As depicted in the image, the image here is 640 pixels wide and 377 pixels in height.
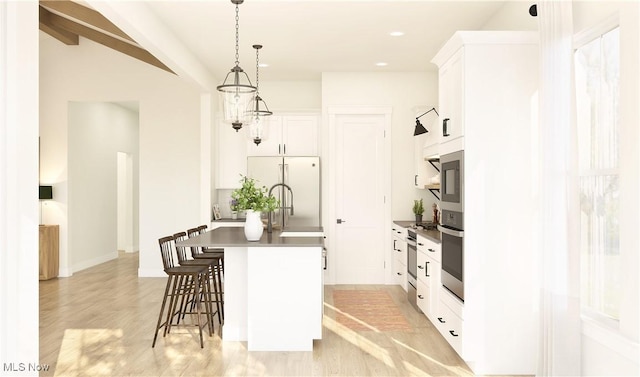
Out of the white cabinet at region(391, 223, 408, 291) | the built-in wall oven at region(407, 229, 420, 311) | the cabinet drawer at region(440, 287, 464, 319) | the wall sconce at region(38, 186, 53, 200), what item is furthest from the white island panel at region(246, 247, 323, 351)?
the wall sconce at region(38, 186, 53, 200)

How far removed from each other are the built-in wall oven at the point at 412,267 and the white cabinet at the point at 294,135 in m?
2.13

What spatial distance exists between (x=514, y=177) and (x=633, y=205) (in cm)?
122

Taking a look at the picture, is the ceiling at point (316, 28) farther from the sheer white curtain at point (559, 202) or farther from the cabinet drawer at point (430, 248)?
the cabinet drawer at point (430, 248)

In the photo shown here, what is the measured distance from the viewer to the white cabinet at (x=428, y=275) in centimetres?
467

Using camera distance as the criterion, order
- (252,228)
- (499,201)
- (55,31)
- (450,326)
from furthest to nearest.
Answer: (55,31)
(252,228)
(450,326)
(499,201)

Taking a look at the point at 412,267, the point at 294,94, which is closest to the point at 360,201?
the point at 412,267

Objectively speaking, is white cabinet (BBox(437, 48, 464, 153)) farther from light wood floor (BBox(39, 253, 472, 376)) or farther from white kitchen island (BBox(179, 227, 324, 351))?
light wood floor (BBox(39, 253, 472, 376))

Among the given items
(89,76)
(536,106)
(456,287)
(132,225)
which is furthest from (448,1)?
(132,225)

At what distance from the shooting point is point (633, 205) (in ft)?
8.43

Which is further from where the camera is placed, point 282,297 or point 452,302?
point 282,297

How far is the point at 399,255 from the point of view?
6.83 metres

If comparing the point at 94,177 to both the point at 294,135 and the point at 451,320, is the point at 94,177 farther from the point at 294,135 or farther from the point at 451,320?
the point at 451,320

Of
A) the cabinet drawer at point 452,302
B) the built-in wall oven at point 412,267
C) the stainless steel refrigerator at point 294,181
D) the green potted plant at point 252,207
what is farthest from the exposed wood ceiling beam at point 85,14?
the cabinet drawer at point 452,302

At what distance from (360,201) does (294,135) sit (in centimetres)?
131
